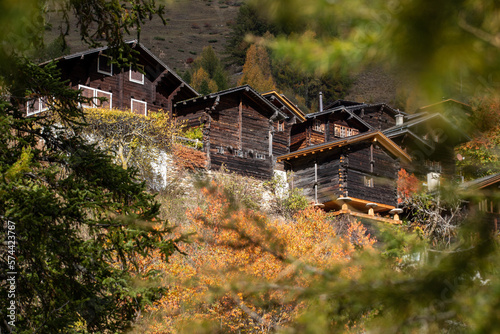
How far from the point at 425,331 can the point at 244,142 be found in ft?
94.8

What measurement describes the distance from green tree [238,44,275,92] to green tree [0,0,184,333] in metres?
62.3

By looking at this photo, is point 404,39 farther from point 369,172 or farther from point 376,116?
point 376,116

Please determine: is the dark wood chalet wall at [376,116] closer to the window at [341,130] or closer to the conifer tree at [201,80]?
the window at [341,130]

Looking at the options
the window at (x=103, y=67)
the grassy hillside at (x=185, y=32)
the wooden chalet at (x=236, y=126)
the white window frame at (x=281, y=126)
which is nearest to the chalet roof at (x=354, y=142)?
the wooden chalet at (x=236, y=126)

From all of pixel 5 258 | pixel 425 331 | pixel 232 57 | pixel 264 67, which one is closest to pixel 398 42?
pixel 425 331

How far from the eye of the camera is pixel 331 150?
96.6ft

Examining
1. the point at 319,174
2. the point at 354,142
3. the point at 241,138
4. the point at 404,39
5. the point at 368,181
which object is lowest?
the point at 404,39

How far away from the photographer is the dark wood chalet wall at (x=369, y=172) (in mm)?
28797

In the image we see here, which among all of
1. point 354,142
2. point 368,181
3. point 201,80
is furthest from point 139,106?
point 201,80

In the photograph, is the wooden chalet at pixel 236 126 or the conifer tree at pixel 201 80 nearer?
the wooden chalet at pixel 236 126

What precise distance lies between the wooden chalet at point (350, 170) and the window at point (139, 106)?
8.48 m

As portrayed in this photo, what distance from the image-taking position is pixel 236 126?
3112 centimetres

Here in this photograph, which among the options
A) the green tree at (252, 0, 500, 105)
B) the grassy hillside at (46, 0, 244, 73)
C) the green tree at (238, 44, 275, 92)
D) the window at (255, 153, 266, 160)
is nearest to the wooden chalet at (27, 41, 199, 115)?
the window at (255, 153, 266, 160)

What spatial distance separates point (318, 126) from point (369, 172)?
10157mm
